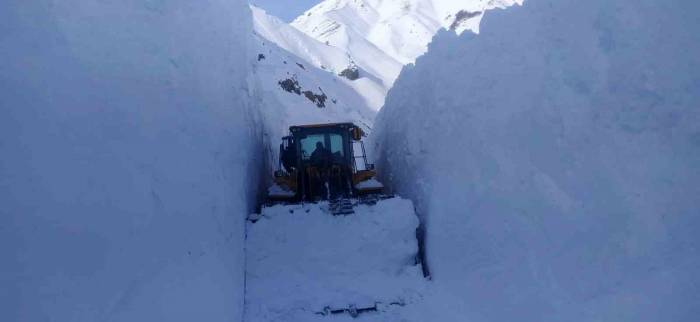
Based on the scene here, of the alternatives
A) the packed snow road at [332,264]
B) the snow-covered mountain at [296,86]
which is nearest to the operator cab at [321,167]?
the packed snow road at [332,264]

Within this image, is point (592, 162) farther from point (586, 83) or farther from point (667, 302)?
point (667, 302)

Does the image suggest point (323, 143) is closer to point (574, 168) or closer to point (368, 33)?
point (574, 168)

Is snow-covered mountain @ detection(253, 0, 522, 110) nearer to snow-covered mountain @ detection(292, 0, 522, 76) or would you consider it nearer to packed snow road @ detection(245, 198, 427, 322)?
snow-covered mountain @ detection(292, 0, 522, 76)

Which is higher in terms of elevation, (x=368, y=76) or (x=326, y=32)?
(x=326, y=32)

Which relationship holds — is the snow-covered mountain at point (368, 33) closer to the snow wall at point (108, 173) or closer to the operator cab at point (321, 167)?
the operator cab at point (321, 167)

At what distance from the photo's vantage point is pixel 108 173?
11.9 feet

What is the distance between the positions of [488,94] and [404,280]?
242 cm

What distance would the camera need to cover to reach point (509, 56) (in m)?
6.38

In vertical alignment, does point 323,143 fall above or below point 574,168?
above

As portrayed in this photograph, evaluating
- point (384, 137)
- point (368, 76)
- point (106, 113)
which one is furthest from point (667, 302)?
point (368, 76)

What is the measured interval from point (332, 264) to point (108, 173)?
3684 millimetres

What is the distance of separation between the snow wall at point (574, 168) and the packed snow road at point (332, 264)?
0.46 metres

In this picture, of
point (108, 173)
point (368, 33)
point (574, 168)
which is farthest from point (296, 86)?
point (368, 33)

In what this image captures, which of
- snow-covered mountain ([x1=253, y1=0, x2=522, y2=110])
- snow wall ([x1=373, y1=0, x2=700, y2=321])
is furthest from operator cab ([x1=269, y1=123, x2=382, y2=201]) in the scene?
snow-covered mountain ([x1=253, y1=0, x2=522, y2=110])
